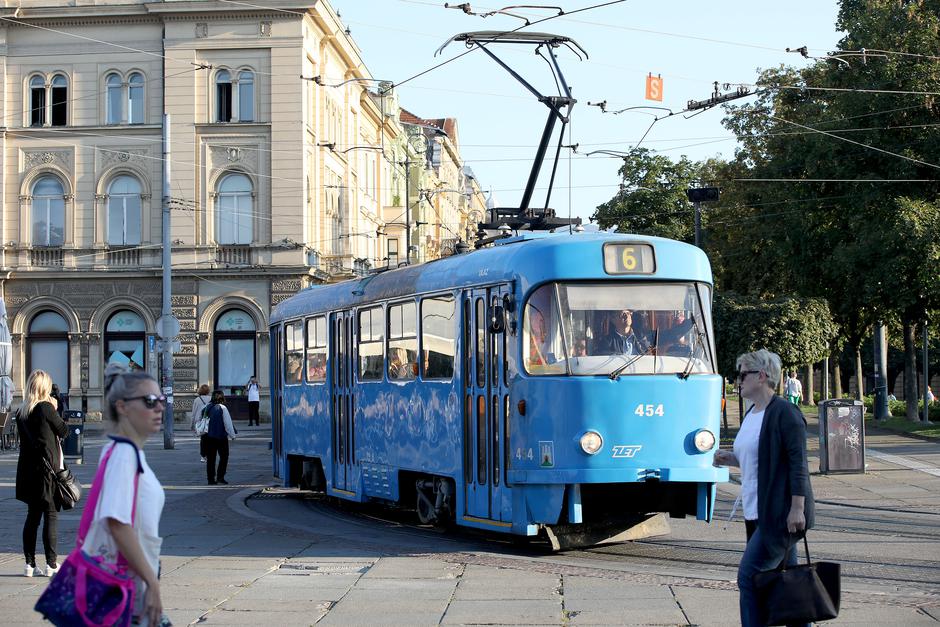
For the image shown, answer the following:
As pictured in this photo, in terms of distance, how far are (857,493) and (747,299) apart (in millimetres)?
14529

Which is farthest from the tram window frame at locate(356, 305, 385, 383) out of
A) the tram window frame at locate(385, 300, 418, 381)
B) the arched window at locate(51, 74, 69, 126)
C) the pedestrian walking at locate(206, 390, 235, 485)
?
the arched window at locate(51, 74, 69, 126)

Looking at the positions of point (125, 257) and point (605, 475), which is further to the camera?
point (125, 257)

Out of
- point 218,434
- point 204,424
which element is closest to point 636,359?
point 218,434

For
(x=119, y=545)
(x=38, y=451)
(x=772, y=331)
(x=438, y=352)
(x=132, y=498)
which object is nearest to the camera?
(x=119, y=545)

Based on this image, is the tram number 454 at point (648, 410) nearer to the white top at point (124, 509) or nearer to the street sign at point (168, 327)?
the white top at point (124, 509)

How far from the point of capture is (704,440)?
43.5ft

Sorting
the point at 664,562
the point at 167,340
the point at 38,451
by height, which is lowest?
the point at 664,562

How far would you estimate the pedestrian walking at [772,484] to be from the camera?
7508mm

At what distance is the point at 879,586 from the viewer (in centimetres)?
1117

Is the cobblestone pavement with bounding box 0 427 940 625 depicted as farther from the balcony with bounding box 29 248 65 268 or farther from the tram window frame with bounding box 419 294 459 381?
the balcony with bounding box 29 248 65 268

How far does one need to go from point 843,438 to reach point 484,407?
11.1m

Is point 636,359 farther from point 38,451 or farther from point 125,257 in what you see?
point 125,257

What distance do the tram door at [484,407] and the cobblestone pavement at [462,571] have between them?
579 mm

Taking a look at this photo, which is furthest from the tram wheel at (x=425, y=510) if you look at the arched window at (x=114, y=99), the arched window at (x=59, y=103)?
the arched window at (x=59, y=103)
